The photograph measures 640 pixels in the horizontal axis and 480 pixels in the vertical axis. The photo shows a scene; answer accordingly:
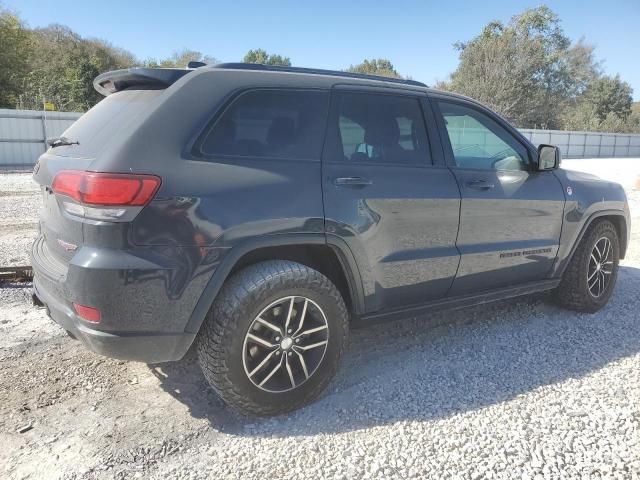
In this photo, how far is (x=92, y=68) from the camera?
36.0m

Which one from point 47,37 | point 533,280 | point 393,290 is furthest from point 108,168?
point 47,37

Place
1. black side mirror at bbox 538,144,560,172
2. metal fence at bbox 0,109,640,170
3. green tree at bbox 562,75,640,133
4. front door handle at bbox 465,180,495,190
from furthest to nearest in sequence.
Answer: green tree at bbox 562,75,640,133
metal fence at bbox 0,109,640,170
black side mirror at bbox 538,144,560,172
front door handle at bbox 465,180,495,190

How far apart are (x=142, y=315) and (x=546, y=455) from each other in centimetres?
211

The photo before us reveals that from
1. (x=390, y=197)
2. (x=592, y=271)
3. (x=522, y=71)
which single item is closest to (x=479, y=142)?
(x=390, y=197)

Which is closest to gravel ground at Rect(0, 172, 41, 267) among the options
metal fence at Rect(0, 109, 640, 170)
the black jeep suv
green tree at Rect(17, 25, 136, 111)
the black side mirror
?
the black jeep suv

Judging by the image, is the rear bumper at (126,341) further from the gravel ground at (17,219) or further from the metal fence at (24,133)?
the metal fence at (24,133)

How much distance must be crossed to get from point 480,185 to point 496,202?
0.20m

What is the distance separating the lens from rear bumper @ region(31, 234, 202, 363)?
238cm

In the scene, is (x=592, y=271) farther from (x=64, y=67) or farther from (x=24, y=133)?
(x=64, y=67)

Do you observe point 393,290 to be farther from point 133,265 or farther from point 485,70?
point 485,70

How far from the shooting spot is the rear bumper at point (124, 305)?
2.38m

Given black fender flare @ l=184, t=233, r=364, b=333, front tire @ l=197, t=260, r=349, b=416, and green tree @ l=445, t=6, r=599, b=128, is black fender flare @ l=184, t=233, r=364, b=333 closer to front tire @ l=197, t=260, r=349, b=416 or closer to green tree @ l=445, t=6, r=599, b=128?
front tire @ l=197, t=260, r=349, b=416

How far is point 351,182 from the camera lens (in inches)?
117

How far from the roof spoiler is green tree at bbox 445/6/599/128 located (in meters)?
45.4
